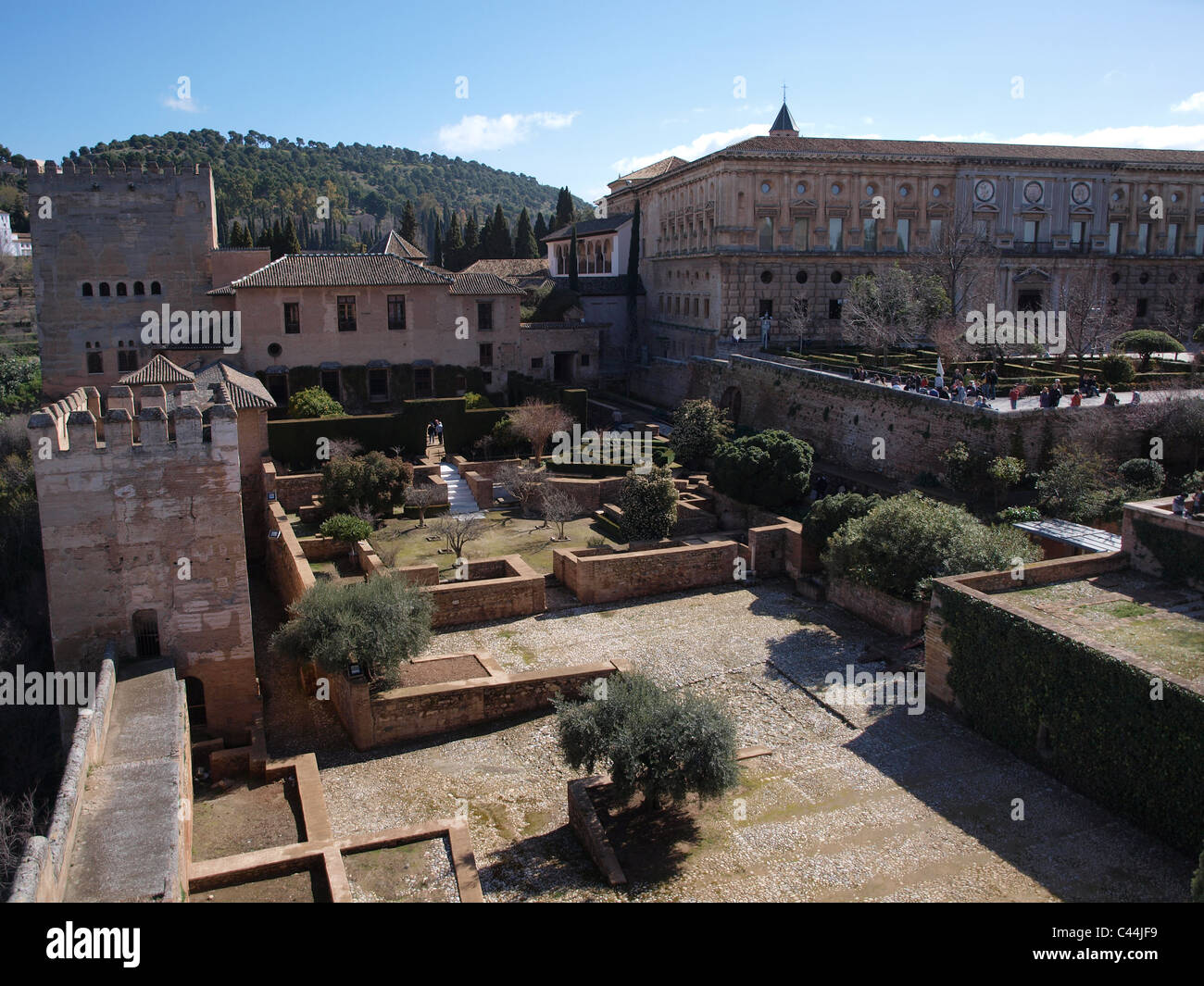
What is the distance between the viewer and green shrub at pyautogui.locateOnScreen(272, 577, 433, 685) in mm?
13188

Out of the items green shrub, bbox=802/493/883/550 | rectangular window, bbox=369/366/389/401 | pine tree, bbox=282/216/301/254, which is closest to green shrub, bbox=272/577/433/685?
green shrub, bbox=802/493/883/550

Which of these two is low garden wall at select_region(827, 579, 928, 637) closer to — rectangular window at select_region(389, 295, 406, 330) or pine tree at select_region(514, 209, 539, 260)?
rectangular window at select_region(389, 295, 406, 330)

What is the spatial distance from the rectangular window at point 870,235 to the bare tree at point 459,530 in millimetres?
24317

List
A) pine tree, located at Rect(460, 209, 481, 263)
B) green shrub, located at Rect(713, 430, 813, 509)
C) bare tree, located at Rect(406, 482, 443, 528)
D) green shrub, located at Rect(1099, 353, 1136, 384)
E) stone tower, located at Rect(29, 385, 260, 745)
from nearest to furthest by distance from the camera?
stone tower, located at Rect(29, 385, 260, 745), green shrub, located at Rect(713, 430, 813, 509), bare tree, located at Rect(406, 482, 443, 528), green shrub, located at Rect(1099, 353, 1136, 384), pine tree, located at Rect(460, 209, 481, 263)

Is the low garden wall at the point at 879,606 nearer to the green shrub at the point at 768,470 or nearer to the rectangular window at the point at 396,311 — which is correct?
the green shrub at the point at 768,470

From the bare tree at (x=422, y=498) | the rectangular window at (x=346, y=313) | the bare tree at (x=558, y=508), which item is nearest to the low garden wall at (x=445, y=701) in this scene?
the bare tree at (x=558, y=508)

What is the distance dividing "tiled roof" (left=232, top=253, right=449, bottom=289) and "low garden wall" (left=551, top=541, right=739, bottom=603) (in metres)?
17.1

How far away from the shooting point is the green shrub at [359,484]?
2198cm

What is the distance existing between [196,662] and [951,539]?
12.2 meters

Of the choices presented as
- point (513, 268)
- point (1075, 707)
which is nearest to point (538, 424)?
point (1075, 707)

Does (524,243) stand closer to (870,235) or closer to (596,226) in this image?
(596,226)
